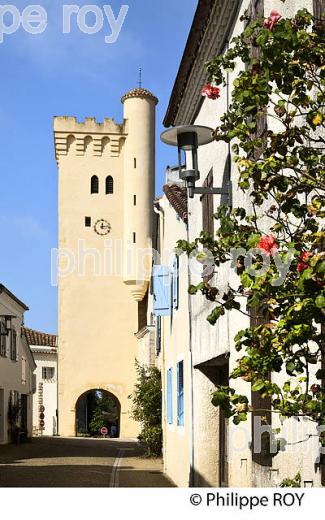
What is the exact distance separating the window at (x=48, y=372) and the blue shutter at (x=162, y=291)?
118 ft

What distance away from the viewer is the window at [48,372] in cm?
5425

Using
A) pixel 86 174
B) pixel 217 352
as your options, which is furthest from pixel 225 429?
pixel 86 174

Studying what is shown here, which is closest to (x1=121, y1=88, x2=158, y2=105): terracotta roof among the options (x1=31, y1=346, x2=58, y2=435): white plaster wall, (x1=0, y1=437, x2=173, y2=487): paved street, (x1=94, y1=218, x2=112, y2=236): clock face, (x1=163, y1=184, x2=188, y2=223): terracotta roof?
(x1=94, y1=218, x2=112, y2=236): clock face

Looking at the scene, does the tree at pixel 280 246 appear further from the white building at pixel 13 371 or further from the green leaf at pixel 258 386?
the white building at pixel 13 371

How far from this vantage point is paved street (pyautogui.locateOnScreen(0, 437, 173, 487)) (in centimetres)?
1720

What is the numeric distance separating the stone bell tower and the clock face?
0.16ft

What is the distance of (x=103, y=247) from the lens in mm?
44156

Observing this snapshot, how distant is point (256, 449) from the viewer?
7.55m

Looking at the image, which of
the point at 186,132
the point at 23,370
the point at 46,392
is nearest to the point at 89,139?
the point at 23,370

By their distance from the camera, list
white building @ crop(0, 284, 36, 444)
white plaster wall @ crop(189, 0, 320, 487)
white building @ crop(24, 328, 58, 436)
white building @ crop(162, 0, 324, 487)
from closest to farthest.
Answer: white plaster wall @ crop(189, 0, 320, 487) → white building @ crop(162, 0, 324, 487) → white building @ crop(0, 284, 36, 444) → white building @ crop(24, 328, 58, 436)

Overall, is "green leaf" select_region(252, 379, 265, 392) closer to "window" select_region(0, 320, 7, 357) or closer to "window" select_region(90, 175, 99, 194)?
"window" select_region(0, 320, 7, 357)

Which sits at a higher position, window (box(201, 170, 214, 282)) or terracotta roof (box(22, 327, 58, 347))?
terracotta roof (box(22, 327, 58, 347))

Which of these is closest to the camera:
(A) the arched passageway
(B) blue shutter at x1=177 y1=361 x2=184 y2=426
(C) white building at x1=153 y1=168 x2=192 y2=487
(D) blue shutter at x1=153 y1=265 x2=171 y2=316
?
(C) white building at x1=153 y1=168 x2=192 y2=487

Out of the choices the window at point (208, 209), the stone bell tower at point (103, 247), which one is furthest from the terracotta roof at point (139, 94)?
the window at point (208, 209)
